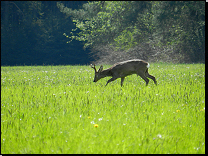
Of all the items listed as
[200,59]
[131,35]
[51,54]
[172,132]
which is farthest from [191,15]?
[172,132]

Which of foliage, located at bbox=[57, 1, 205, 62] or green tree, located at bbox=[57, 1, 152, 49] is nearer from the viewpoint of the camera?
foliage, located at bbox=[57, 1, 205, 62]

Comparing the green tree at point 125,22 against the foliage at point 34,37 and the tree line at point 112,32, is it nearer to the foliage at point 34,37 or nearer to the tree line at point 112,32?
the tree line at point 112,32

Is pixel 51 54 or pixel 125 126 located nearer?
pixel 125 126

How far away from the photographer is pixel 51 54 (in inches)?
1448

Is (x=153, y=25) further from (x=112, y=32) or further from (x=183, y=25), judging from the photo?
(x=112, y=32)

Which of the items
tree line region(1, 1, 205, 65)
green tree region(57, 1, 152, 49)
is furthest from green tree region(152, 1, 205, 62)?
green tree region(57, 1, 152, 49)

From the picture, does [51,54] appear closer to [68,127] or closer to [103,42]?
[103,42]

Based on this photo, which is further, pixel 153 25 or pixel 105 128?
pixel 153 25

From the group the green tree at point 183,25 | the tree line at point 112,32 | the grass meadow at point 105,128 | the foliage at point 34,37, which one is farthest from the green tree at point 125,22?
the grass meadow at point 105,128

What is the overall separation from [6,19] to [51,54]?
764 centimetres

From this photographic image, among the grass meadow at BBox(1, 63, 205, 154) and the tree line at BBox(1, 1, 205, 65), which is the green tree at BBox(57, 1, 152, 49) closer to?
the tree line at BBox(1, 1, 205, 65)

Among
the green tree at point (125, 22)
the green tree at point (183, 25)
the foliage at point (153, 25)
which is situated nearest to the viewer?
the green tree at point (183, 25)

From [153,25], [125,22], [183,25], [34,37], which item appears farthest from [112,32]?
[34,37]

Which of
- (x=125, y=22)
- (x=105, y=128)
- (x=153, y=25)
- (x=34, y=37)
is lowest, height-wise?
(x=105, y=128)
